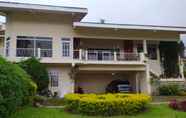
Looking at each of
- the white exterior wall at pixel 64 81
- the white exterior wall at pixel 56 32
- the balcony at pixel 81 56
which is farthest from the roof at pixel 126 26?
the white exterior wall at pixel 64 81

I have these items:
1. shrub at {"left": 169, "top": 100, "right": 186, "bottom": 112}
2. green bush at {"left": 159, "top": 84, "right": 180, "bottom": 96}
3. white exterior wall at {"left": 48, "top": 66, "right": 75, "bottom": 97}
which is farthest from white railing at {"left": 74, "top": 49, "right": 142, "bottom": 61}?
shrub at {"left": 169, "top": 100, "right": 186, "bottom": 112}

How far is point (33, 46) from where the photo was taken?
25.5 metres

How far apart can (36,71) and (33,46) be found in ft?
12.5

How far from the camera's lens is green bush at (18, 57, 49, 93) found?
22.2 m

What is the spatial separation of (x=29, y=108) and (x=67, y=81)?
28.6ft

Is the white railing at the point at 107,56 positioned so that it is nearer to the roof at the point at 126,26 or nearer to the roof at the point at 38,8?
the roof at the point at 126,26

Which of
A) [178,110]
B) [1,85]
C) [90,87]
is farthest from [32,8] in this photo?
[1,85]

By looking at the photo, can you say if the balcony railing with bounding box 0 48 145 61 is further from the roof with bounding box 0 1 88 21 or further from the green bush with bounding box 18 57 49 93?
the roof with bounding box 0 1 88 21

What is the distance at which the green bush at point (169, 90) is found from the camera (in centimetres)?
2547

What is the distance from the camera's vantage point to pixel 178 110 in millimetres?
18016

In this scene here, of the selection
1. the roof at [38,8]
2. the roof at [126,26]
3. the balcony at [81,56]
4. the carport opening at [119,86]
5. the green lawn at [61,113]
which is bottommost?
the green lawn at [61,113]

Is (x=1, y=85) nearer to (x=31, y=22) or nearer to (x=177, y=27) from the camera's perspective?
(x=31, y=22)

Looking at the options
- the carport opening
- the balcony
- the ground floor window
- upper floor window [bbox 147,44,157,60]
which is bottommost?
the carport opening

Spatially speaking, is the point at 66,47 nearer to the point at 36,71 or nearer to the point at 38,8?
the point at 38,8
